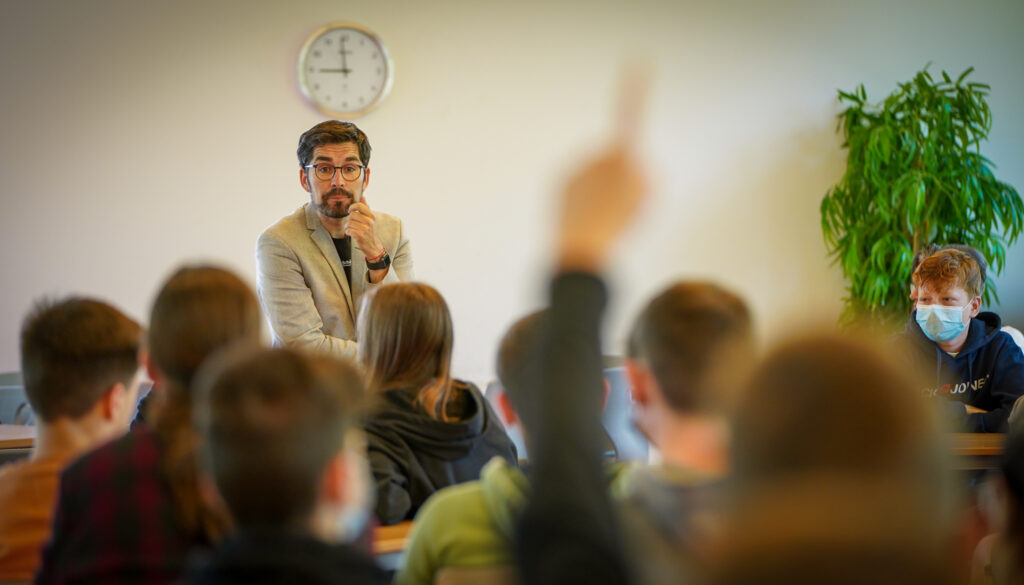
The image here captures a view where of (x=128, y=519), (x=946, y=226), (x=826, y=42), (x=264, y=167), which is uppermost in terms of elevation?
(x=826, y=42)

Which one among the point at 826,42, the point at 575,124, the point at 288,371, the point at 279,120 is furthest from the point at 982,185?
the point at 288,371

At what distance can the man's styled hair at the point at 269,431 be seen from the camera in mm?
935

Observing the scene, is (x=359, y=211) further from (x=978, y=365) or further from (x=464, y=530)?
(x=978, y=365)

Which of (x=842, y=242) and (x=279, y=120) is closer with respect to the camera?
(x=279, y=120)

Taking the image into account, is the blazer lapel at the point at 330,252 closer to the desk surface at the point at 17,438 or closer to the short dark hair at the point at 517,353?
the desk surface at the point at 17,438

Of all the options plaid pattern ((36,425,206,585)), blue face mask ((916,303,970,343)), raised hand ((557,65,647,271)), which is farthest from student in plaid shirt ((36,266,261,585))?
blue face mask ((916,303,970,343))

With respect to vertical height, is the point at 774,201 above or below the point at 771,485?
above

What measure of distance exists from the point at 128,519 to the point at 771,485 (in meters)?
0.98

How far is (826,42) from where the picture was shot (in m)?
5.09

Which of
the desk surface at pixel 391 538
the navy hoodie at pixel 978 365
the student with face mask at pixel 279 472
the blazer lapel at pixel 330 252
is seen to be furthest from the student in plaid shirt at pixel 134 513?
the navy hoodie at pixel 978 365

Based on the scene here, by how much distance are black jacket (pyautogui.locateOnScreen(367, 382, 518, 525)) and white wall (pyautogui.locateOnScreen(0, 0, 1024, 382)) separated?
2386 mm

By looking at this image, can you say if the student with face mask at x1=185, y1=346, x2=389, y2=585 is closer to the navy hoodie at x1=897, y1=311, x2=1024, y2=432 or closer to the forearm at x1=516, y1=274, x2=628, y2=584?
the forearm at x1=516, y1=274, x2=628, y2=584

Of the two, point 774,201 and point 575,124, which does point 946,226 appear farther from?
point 575,124

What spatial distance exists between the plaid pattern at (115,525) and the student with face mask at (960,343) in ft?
8.91
